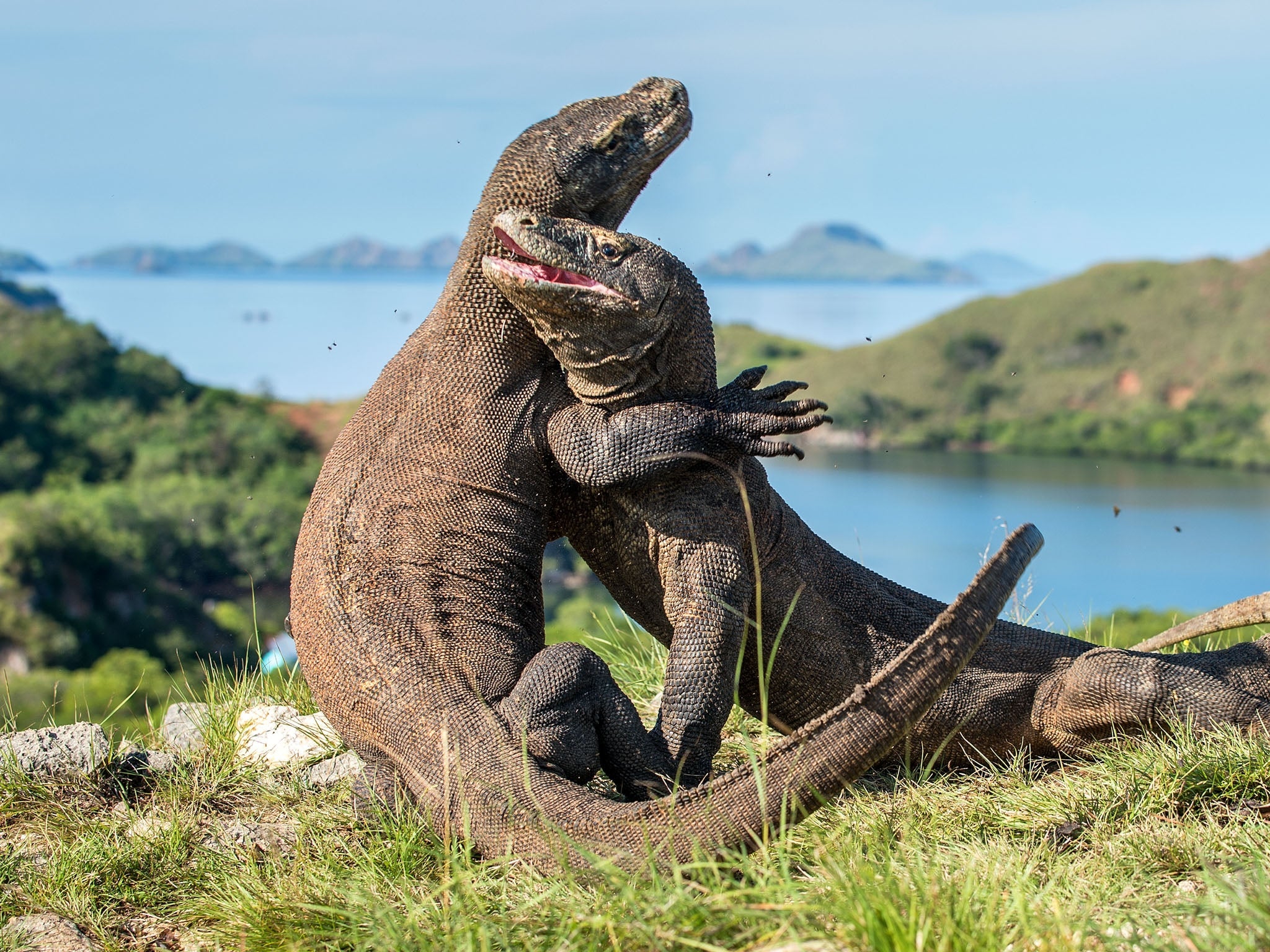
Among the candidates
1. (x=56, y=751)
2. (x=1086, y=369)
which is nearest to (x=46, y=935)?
(x=56, y=751)

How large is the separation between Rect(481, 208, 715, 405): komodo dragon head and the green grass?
6.60 feet

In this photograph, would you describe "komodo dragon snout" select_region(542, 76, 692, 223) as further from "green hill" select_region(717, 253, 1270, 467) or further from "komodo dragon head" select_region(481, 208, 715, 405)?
"green hill" select_region(717, 253, 1270, 467)

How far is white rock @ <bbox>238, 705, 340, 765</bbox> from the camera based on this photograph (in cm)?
671

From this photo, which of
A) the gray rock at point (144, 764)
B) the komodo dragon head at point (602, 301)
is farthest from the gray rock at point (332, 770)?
the komodo dragon head at point (602, 301)

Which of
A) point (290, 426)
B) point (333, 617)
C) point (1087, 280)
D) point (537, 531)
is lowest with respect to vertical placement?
point (290, 426)

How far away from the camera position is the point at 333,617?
5.15 m

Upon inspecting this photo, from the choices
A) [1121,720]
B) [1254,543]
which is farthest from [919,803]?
[1254,543]

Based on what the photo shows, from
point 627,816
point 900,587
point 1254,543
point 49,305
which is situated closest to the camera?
point 627,816

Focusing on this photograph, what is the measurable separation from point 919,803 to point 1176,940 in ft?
5.77

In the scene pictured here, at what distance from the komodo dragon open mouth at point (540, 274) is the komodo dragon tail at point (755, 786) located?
1.89 m

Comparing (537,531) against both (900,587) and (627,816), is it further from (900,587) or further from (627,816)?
(900,587)

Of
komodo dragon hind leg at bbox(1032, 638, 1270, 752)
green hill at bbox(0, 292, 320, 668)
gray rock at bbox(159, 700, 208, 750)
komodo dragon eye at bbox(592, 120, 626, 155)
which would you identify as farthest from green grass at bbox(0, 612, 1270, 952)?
green hill at bbox(0, 292, 320, 668)

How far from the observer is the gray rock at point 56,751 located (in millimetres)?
6262

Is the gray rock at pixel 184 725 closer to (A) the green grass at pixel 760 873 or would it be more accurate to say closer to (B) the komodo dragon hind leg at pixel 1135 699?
(A) the green grass at pixel 760 873
